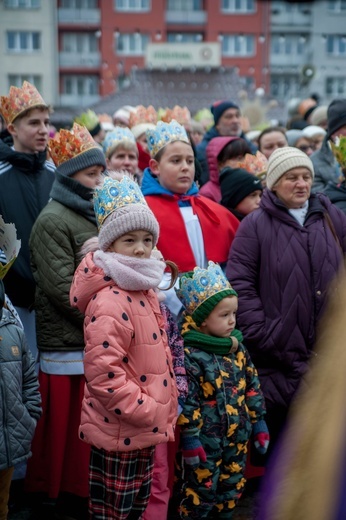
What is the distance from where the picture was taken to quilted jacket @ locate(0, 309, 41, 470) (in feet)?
11.8

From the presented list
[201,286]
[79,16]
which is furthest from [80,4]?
[201,286]

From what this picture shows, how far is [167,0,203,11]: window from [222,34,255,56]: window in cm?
245

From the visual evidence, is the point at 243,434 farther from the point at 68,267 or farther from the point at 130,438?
the point at 68,267

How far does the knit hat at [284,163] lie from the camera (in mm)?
4664

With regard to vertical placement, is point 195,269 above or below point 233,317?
above

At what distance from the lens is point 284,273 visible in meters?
4.52

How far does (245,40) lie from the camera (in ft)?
147

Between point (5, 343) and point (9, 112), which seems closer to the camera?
point (5, 343)

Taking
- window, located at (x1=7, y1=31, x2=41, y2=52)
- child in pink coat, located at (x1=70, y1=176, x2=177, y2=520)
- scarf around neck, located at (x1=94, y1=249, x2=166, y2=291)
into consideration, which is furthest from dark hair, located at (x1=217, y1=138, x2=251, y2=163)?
window, located at (x1=7, y1=31, x2=41, y2=52)

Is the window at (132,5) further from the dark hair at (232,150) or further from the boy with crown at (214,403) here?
the boy with crown at (214,403)

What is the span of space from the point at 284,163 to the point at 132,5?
139 ft

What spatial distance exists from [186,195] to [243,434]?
4.82ft

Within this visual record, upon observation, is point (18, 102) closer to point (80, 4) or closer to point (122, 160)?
point (122, 160)

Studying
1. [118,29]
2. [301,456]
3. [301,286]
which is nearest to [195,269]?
[301,286]
